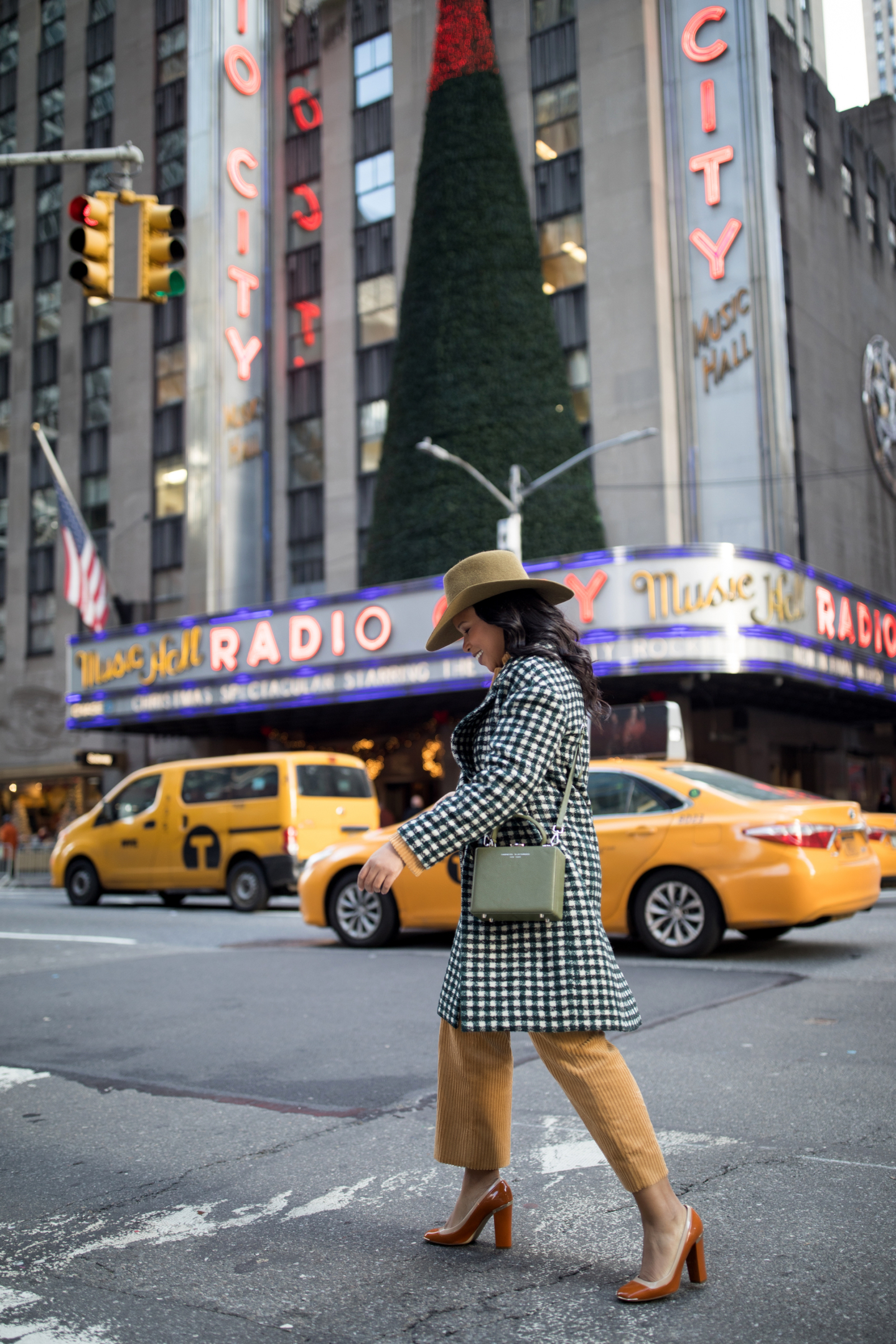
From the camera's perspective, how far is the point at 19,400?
136 ft

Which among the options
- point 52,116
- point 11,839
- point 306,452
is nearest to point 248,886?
point 11,839

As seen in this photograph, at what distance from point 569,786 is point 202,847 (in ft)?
44.7

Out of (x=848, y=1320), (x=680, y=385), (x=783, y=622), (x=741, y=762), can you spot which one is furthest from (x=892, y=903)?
(x=680, y=385)

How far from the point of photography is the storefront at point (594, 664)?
23.0 meters

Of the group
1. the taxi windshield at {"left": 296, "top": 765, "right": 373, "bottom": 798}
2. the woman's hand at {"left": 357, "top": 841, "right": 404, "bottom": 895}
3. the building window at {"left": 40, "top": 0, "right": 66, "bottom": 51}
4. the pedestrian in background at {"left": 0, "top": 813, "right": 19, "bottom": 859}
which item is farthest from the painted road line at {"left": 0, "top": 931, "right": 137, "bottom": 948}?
the building window at {"left": 40, "top": 0, "right": 66, "bottom": 51}

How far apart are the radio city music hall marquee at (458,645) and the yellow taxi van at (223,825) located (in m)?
8.12

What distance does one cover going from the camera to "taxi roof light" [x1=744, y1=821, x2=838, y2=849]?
8617 mm

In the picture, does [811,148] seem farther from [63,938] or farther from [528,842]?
[528,842]

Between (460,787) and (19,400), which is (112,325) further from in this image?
(460,787)

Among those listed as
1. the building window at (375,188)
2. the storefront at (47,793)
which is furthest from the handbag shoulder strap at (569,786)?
the storefront at (47,793)

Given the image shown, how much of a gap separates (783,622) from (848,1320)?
21.7m

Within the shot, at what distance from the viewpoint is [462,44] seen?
32.0m

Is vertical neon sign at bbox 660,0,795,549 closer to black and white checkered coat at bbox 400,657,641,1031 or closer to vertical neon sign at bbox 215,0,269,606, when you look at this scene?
vertical neon sign at bbox 215,0,269,606

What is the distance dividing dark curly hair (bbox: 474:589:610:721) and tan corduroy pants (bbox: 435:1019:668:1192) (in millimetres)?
912
